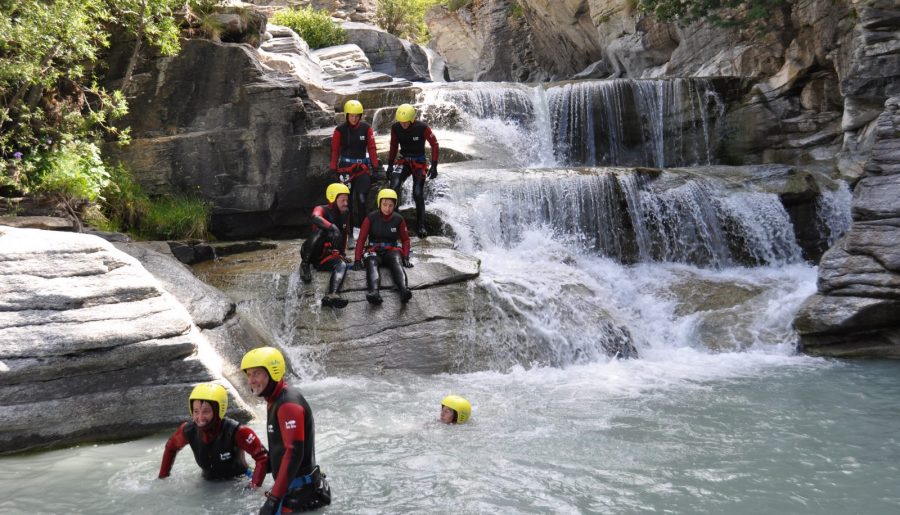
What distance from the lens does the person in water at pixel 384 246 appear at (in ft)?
28.6

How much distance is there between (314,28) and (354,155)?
14.5m

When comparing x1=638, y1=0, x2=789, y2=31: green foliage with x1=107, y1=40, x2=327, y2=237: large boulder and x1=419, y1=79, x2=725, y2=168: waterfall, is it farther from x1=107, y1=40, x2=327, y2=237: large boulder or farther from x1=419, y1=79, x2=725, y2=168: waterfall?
x1=107, y1=40, x2=327, y2=237: large boulder

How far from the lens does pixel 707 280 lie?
10508 mm

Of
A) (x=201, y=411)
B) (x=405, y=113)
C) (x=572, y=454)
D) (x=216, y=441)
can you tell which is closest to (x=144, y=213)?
(x=405, y=113)

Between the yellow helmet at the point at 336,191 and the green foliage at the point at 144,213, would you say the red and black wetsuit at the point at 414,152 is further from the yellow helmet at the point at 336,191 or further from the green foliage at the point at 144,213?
the green foliage at the point at 144,213

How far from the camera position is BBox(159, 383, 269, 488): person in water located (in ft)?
15.3

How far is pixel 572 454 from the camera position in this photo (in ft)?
17.8

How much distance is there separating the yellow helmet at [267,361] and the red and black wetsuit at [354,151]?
19.3 ft

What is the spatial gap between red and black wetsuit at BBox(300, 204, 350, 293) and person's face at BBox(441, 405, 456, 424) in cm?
306

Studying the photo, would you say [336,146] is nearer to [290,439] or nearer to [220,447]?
[220,447]

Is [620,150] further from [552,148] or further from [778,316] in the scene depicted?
[778,316]

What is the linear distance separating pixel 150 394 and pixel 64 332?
864 mm

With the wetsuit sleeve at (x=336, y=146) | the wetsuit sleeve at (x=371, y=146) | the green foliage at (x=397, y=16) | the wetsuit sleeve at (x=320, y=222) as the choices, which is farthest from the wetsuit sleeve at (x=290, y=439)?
the green foliage at (x=397, y=16)

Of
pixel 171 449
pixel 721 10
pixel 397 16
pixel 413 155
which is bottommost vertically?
pixel 171 449
